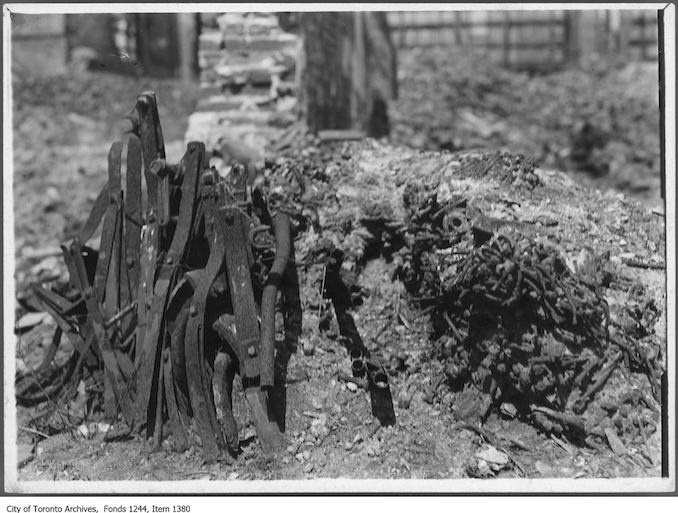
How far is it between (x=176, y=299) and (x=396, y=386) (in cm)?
113

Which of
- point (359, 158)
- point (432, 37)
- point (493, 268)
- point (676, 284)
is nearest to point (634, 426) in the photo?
point (676, 284)

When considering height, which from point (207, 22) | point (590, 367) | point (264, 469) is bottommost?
point (264, 469)

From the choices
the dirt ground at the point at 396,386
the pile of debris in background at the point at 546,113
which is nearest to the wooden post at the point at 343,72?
the pile of debris in background at the point at 546,113

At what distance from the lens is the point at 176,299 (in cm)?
369

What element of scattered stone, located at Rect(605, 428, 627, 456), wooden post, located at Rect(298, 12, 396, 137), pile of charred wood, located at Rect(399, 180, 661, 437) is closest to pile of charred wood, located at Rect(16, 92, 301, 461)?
pile of charred wood, located at Rect(399, 180, 661, 437)

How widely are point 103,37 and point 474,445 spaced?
14.8 meters

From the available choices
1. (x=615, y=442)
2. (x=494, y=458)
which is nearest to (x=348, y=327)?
(x=494, y=458)

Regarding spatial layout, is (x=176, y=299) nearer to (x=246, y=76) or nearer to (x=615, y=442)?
(x=615, y=442)

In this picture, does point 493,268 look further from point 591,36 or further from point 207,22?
point 591,36

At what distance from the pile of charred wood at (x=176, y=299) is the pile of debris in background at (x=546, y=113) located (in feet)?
21.8

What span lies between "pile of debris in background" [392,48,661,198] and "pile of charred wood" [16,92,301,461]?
6.65 metres

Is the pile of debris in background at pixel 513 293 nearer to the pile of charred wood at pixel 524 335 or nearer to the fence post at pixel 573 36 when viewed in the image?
the pile of charred wood at pixel 524 335

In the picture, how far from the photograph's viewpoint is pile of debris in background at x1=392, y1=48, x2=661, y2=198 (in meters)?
11.0

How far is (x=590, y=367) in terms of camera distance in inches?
135
